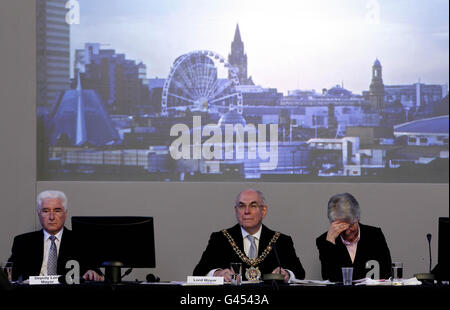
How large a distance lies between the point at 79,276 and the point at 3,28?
2.15 meters

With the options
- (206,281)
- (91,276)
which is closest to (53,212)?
(91,276)

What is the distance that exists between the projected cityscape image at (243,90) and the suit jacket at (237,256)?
80 cm

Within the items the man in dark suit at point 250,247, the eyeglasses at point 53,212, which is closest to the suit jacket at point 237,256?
the man in dark suit at point 250,247

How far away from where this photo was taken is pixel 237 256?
18.3ft

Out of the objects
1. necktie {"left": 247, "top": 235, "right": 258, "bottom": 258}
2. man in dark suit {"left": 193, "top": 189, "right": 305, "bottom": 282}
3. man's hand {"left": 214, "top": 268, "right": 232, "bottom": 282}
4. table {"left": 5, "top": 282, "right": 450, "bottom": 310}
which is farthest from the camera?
necktie {"left": 247, "top": 235, "right": 258, "bottom": 258}

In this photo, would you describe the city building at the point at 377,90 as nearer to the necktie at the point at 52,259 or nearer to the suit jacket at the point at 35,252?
the suit jacket at the point at 35,252

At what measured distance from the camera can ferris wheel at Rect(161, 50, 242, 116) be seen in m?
6.45

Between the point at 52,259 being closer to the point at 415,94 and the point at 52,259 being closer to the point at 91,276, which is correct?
the point at 91,276

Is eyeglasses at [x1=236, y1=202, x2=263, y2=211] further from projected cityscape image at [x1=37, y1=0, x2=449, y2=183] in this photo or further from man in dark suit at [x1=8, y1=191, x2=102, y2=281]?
man in dark suit at [x1=8, y1=191, x2=102, y2=281]

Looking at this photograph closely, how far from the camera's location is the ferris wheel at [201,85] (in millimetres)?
6449

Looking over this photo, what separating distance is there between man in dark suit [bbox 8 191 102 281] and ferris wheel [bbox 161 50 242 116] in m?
1.24

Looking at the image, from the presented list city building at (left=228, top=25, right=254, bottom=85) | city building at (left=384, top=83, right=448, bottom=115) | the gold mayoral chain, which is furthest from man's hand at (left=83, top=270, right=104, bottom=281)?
city building at (left=384, top=83, right=448, bottom=115)

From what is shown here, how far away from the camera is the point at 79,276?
201 inches

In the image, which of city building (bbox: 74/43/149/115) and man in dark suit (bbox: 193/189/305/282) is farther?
city building (bbox: 74/43/149/115)
